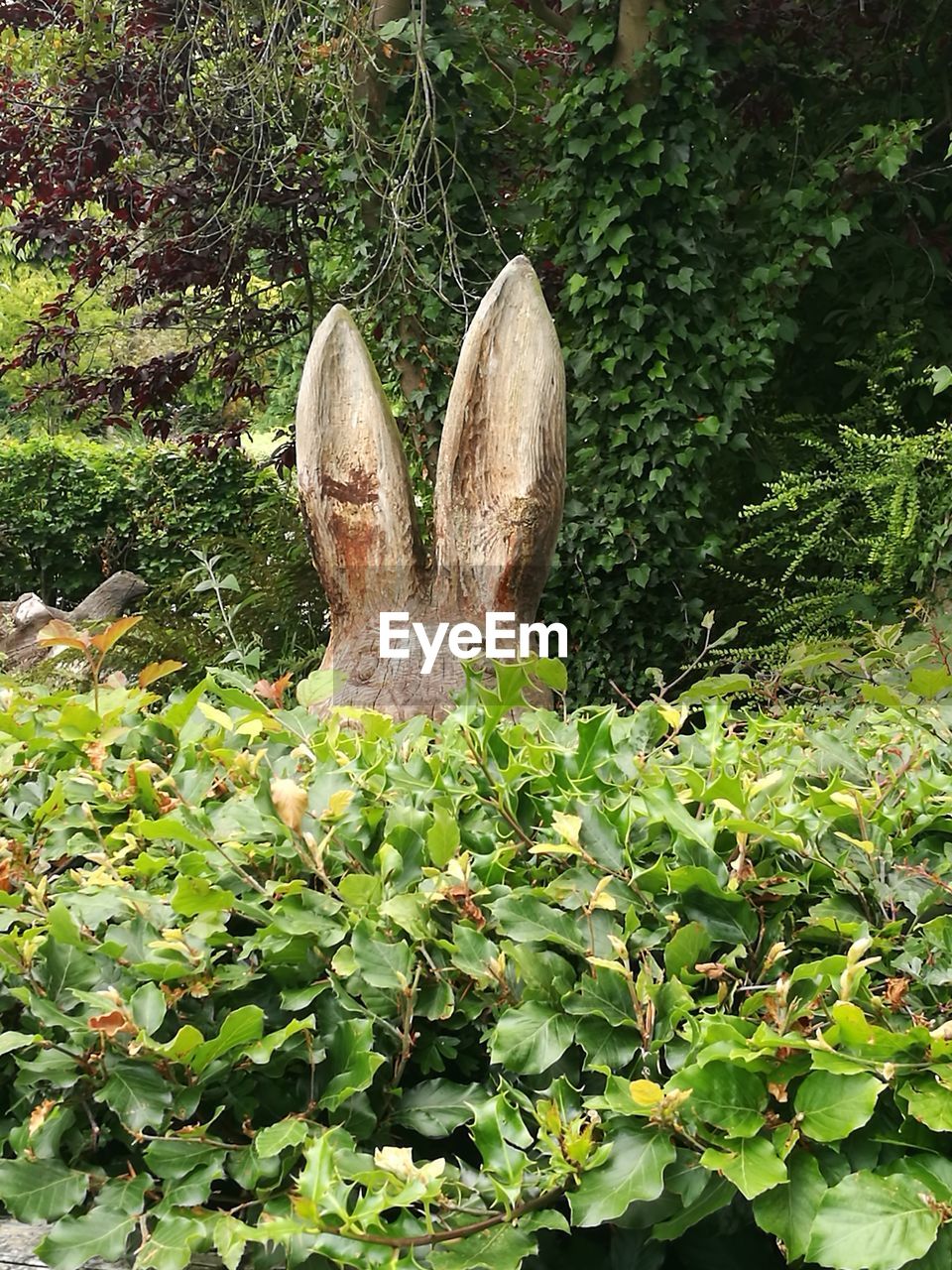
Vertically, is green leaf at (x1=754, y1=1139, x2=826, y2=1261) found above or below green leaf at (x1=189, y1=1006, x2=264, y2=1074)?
below

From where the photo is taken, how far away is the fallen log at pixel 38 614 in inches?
236

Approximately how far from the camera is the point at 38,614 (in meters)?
6.23

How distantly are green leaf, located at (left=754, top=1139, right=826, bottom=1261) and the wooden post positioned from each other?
2.20m

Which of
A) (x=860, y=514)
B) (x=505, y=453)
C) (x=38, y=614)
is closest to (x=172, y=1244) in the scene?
(x=505, y=453)

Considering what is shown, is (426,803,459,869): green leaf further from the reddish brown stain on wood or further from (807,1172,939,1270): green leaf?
the reddish brown stain on wood

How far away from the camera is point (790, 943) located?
36.8 inches

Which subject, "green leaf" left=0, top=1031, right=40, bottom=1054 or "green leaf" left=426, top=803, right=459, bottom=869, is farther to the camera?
"green leaf" left=426, top=803, right=459, bottom=869

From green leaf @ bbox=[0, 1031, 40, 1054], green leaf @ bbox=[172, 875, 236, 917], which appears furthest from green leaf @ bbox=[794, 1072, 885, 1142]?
green leaf @ bbox=[0, 1031, 40, 1054]

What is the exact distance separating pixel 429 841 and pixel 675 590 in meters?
4.46

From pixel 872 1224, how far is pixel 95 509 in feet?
35.0

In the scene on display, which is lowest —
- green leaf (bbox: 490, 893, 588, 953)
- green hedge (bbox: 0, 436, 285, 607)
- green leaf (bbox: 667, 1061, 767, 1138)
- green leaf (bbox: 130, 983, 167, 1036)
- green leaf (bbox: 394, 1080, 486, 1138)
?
green hedge (bbox: 0, 436, 285, 607)

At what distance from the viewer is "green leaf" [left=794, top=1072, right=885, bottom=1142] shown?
73cm

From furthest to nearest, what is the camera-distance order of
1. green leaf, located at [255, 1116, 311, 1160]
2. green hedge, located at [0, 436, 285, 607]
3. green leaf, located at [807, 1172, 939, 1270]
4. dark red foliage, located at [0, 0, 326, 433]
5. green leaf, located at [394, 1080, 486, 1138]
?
green hedge, located at [0, 436, 285, 607], dark red foliage, located at [0, 0, 326, 433], green leaf, located at [394, 1080, 486, 1138], green leaf, located at [255, 1116, 311, 1160], green leaf, located at [807, 1172, 939, 1270]

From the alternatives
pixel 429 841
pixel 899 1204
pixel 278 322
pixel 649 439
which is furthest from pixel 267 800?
pixel 278 322
